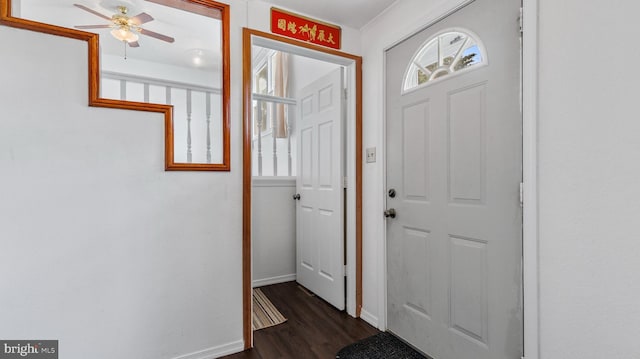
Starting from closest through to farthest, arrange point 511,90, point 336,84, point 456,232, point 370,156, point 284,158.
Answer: point 511,90 → point 456,232 → point 370,156 → point 336,84 → point 284,158

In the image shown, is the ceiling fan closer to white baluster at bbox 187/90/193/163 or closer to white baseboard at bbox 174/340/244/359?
white baluster at bbox 187/90/193/163

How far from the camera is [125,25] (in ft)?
5.43

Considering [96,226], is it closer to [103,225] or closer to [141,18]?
[103,225]

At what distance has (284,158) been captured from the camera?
3271 millimetres

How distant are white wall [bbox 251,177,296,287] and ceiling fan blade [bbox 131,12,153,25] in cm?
156

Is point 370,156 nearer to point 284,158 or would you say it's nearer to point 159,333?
point 284,158

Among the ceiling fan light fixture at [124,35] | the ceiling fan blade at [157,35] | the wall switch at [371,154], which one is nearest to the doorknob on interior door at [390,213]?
the wall switch at [371,154]

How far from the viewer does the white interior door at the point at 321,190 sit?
2352mm

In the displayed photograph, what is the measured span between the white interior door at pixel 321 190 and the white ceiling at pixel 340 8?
40 centimetres

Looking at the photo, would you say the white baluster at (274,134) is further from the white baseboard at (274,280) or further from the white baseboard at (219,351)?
the white baseboard at (219,351)

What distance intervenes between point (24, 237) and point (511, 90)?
237 centimetres

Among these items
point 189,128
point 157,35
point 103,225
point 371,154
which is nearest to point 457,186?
point 371,154

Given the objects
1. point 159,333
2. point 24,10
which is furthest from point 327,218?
point 24,10
